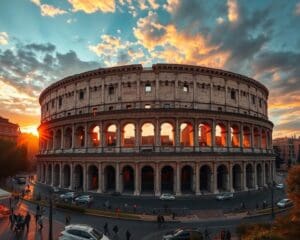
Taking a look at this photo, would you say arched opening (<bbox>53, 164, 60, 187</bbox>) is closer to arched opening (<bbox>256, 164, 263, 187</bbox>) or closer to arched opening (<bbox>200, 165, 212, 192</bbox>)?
arched opening (<bbox>200, 165, 212, 192</bbox>)

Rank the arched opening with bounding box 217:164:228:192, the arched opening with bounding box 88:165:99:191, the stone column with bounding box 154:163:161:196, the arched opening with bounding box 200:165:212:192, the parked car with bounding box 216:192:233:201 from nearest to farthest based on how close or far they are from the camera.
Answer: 1. the parked car with bounding box 216:192:233:201
2. the stone column with bounding box 154:163:161:196
3. the arched opening with bounding box 200:165:212:192
4. the arched opening with bounding box 217:164:228:192
5. the arched opening with bounding box 88:165:99:191

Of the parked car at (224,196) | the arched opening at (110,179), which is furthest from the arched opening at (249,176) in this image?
the arched opening at (110,179)

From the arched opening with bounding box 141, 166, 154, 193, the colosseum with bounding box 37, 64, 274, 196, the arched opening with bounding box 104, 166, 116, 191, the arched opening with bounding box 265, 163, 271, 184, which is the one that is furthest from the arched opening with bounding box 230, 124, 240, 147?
the arched opening with bounding box 104, 166, 116, 191

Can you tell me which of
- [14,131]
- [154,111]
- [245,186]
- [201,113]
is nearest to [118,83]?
[154,111]

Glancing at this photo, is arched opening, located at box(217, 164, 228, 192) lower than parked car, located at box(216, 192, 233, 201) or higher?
higher

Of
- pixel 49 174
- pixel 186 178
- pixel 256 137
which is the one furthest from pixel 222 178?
pixel 49 174

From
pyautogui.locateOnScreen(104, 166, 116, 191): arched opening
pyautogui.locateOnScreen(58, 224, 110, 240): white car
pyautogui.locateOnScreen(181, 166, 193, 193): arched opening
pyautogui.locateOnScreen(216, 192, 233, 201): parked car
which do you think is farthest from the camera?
pyautogui.locateOnScreen(104, 166, 116, 191): arched opening
